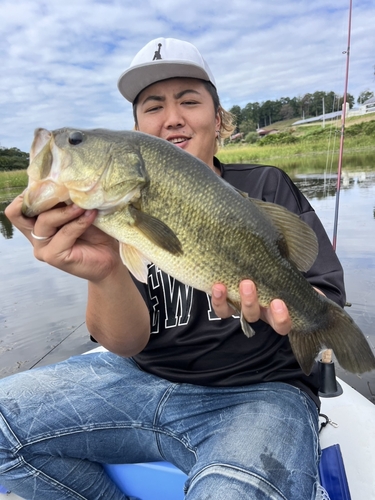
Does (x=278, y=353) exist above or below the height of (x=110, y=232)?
below

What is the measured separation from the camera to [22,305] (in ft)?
22.7

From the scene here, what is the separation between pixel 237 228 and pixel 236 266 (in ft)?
0.55

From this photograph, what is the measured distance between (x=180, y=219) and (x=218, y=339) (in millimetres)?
778

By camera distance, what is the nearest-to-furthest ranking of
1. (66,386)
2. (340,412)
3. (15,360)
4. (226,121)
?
(66,386) < (340,412) < (226,121) < (15,360)

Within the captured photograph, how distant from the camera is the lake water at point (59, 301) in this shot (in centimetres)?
509

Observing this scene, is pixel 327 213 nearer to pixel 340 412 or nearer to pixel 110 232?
pixel 340 412

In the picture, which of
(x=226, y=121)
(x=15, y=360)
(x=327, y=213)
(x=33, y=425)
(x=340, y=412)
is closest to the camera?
(x=33, y=425)

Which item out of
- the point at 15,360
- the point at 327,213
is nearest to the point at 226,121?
the point at 15,360

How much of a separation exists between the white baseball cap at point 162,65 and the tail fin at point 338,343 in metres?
1.63

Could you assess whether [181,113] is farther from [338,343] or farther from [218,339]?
[338,343]

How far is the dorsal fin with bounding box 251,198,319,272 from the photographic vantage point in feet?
6.19

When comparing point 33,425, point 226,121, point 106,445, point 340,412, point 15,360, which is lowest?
point 15,360

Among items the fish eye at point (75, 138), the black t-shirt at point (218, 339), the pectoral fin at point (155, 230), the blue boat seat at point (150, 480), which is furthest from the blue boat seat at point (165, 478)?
the fish eye at point (75, 138)

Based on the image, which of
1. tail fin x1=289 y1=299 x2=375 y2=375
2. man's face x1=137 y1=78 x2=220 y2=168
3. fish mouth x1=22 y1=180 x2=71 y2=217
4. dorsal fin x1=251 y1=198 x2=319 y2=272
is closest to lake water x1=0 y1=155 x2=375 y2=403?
tail fin x1=289 y1=299 x2=375 y2=375
